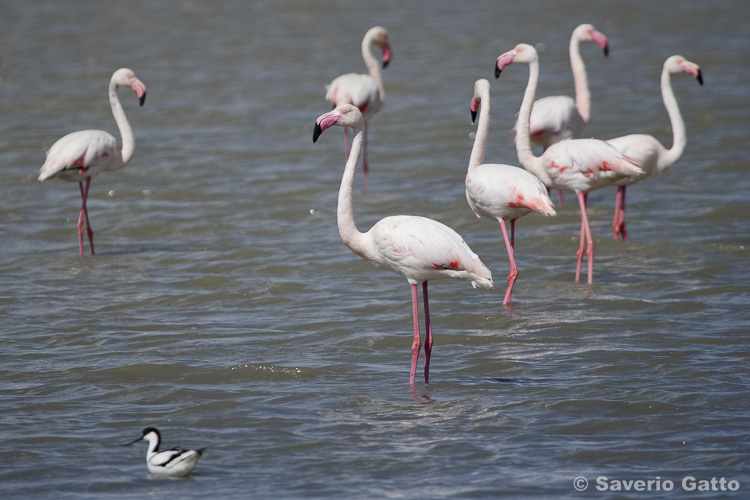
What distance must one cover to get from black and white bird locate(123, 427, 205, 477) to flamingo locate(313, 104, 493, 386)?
1662 mm

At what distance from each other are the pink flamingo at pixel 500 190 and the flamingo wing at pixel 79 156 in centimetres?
355

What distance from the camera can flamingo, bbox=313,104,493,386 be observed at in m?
5.76

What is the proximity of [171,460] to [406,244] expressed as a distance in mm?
1825

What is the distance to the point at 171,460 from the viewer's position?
4.70 meters

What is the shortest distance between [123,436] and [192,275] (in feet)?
10.7

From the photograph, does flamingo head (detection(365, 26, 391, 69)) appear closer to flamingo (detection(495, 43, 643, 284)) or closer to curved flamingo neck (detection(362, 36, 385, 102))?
curved flamingo neck (detection(362, 36, 385, 102))

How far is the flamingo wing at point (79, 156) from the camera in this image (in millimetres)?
9039

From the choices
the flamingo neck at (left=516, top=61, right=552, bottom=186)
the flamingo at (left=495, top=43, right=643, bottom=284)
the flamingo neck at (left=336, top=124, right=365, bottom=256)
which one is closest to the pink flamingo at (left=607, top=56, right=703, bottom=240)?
the flamingo at (left=495, top=43, right=643, bottom=284)

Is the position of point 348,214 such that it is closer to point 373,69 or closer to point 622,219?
point 622,219

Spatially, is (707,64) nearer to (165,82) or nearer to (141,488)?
(165,82)

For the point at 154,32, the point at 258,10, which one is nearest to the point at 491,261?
the point at 154,32

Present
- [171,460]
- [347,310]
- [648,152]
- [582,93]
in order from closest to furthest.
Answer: [171,460] < [347,310] < [648,152] < [582,93]

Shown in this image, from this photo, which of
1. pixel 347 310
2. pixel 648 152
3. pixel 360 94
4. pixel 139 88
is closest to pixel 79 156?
pixel 139 88

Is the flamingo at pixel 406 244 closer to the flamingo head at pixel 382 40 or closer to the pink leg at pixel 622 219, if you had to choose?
the pink leg at pixel 622 219
